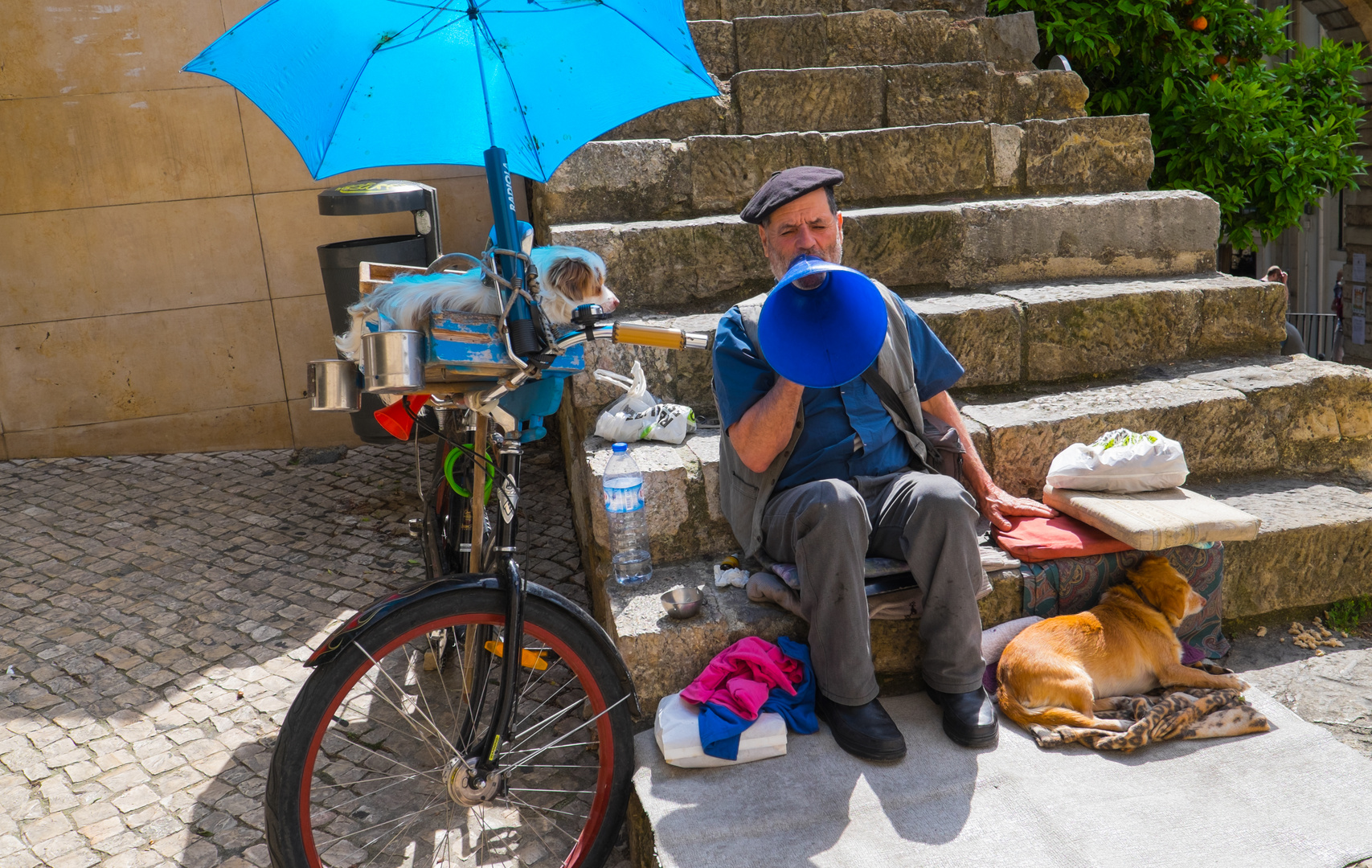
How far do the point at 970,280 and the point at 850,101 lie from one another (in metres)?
1.22

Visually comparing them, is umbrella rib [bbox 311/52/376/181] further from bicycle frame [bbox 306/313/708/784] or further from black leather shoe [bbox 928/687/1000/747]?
black leather shoe [bbox 928/687/1000/747]

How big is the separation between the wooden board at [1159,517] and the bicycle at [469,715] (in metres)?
1.55

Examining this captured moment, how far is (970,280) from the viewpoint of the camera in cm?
410

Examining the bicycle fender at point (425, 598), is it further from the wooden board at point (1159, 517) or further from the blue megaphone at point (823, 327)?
the wooden board at point (1159, 517)

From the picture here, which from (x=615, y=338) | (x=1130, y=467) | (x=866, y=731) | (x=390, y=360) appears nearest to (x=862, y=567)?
(x=866, y=731)

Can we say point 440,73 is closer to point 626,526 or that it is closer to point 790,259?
point 790,259

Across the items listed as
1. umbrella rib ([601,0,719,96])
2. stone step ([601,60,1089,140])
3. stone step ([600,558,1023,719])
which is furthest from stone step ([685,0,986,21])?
stone step ([600,558,1023,719])

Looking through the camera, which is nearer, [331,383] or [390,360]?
[390,360]

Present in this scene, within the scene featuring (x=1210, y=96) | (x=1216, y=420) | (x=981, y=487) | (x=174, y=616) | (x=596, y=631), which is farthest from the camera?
(x=1210, y=96)

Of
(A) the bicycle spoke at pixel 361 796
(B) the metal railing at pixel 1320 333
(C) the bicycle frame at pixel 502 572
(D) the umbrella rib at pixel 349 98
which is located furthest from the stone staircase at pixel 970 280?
(B) the metal railing at pixel 1320 333

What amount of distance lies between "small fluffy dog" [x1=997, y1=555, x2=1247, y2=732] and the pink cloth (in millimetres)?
615

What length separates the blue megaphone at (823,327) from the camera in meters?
2.23

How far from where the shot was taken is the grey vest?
8.68ft

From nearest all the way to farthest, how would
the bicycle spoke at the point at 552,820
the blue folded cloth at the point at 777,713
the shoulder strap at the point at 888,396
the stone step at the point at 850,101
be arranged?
the blue folded cloth at the point at 777,713 → the bicycle spoke at the point at 552,820 → the shoulder strap at the point at 888,396 → the stone step at the point at 850,101
